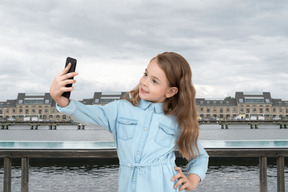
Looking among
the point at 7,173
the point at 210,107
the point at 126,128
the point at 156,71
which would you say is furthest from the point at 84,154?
the point at 210,107

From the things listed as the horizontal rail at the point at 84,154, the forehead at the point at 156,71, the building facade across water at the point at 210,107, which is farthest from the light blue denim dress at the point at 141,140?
the building facade across water at the point at 210,107

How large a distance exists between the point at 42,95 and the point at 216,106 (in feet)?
140

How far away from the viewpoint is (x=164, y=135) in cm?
143

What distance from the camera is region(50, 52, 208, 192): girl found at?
4.51 feet

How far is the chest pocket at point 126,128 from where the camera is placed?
4.61 feet

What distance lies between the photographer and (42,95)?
8519 centimetres

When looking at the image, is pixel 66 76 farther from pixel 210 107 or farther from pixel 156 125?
pixel 210 107

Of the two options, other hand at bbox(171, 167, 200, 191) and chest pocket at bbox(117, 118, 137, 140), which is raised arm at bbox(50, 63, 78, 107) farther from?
other hand at bbox(171, 167, 200, 191)

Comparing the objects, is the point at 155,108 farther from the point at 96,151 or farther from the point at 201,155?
the point at 96,151

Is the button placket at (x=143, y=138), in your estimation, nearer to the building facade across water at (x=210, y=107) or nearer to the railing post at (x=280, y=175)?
the railing post at (x=280, y=175)

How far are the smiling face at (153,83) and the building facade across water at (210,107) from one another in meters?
77.8

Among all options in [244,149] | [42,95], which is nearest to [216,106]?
[42,95]

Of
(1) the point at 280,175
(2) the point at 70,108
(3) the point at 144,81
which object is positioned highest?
(3) the point at 144,81

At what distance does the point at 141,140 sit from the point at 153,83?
239 millimetres
